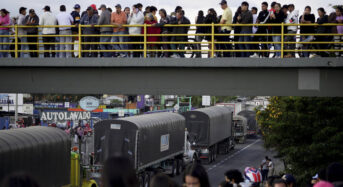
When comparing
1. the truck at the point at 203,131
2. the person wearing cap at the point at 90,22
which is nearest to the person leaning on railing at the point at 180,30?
the person wearing cap at the point at 90,22

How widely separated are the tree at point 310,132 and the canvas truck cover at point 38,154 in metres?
9.79

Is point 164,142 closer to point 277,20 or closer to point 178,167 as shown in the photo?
point 178,167

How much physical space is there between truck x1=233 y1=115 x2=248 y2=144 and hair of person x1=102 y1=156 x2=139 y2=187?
184 feet

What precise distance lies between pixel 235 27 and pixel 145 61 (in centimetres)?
278

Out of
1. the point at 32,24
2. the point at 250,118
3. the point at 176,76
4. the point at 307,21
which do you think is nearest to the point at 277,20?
the point at 307,21

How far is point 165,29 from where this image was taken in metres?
17.5

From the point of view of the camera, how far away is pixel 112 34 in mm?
17219

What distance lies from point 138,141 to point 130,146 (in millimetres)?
433

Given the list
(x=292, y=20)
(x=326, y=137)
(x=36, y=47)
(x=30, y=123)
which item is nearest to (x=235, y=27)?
(x=292, y=20)

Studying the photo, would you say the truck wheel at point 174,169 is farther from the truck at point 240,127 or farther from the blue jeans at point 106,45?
the truck at point 240,127

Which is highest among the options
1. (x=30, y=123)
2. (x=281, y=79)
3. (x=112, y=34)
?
(x=112, y=34)

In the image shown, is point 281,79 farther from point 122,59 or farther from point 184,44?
point 122,59

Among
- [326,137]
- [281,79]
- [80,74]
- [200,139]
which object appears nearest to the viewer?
[281,79]

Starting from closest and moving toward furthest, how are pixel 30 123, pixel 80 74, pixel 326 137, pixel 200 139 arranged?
pixel 80 74 < pixel 326 137 < pixel 200 139 < pixel 30 123
